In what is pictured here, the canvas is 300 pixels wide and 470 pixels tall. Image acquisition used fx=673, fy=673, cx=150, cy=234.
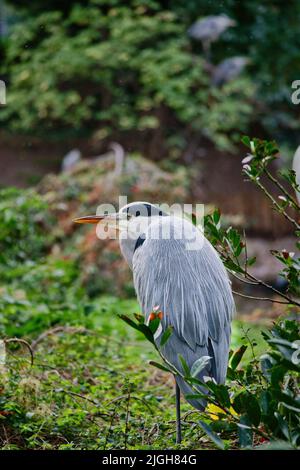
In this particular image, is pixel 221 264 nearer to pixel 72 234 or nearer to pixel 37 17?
pixel 72 234

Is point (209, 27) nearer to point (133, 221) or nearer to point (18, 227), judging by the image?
point (18, 227)

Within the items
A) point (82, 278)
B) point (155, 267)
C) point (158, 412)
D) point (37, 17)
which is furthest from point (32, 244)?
point (37, 17)

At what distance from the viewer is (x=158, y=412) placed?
8.78 feet

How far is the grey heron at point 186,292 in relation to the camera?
2174mm

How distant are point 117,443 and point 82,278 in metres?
3.51

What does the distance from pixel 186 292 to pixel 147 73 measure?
7.29 meters

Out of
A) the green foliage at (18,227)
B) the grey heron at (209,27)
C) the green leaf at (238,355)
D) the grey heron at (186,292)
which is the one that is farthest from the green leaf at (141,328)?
the grey heron at (209,27)

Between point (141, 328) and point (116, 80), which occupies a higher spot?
point (116, 80)

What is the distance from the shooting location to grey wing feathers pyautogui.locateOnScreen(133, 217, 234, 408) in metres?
2.18

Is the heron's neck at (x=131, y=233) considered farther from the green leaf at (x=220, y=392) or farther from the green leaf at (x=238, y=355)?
the green leaf at (x=220, y=392)

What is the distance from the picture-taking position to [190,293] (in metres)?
2.21

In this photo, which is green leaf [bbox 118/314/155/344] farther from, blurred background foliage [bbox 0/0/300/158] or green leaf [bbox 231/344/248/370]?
blurred background foliage [bbox 0/0/300/158]

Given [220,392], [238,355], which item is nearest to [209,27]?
[238,355]

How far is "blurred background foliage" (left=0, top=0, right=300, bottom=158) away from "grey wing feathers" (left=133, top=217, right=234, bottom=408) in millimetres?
6837
